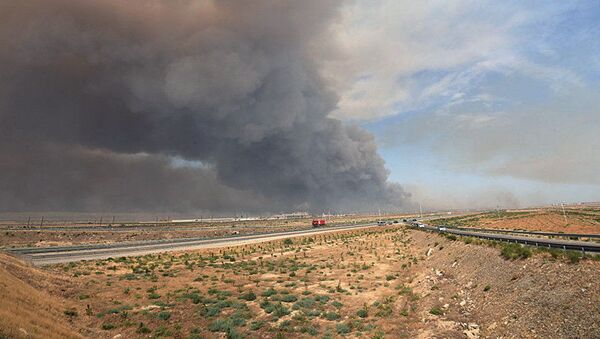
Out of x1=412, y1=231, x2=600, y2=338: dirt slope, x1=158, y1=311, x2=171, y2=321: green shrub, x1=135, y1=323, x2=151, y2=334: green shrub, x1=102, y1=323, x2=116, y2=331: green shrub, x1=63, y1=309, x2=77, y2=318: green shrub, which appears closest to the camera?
x1=412, y1=231, x2=600, y2=338: dirt slope

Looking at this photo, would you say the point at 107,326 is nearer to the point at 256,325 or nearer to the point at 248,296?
the point at 256,325

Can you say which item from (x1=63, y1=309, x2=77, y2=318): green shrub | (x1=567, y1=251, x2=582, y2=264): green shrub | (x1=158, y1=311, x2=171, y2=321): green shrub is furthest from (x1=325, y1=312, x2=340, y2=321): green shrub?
(x1=63, y1=309, x2=77, y2=318): green shrub

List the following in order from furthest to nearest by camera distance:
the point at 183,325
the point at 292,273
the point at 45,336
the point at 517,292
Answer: the point at 292,273, the point at 183,325, the point at 517,292, the point at 45,336

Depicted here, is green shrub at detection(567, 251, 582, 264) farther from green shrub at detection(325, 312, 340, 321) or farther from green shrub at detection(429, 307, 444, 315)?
green shrub at detection(325, 312, 340, 321)

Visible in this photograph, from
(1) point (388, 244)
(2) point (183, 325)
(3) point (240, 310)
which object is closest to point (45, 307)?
(2) point (183, 325)

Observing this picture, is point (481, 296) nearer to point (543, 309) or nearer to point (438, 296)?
point (438, 296)

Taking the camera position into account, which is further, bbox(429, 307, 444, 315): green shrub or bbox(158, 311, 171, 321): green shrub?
bbox(158, 311, 171, 321): green shrub

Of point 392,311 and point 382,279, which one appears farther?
point 382,279

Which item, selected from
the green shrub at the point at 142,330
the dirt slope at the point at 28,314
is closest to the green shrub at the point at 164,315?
the green shrub at the point at 142,330
